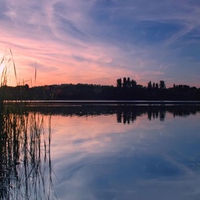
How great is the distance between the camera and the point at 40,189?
10.3 feet

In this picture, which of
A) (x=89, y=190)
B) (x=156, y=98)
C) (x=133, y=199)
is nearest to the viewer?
(x=133, y=199)

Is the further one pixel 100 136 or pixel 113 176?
pixel 100 136

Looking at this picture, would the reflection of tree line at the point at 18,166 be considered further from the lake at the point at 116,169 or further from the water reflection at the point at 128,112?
the water reflection at the point at 128,112

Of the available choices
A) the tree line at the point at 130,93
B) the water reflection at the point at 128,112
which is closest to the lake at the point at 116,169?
the water reflection at the point at 128,112

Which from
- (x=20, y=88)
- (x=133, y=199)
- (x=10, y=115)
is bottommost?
(x=133, y=199)

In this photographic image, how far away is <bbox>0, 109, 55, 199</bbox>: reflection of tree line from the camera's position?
3.04 meters

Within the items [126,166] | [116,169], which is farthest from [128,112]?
[116,169]

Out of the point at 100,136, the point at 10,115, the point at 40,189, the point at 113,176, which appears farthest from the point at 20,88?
the point at 100,136

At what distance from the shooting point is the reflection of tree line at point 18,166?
9.97 feet

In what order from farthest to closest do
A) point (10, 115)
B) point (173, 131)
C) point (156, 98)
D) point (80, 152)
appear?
point (156, 98)
point (173, 131)
point (80, 152)
point (10, 115)

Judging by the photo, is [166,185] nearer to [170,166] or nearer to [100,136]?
[170,166]

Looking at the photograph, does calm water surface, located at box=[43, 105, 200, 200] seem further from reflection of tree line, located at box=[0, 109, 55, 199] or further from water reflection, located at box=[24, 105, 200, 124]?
water reflection, located at box=[24, 105, 200, 124]

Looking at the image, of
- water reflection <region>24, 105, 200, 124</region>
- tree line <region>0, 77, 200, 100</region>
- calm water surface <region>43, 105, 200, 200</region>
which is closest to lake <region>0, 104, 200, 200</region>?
calm water surface <region>43, 105, 200, 200</region>

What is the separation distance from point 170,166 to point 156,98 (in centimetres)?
3174
